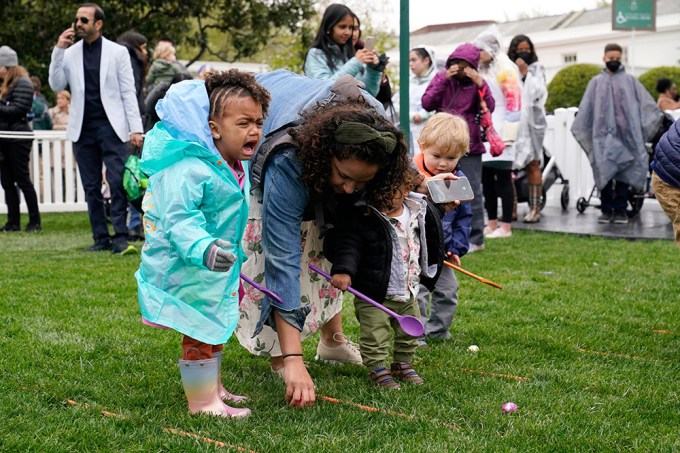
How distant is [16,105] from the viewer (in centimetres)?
1005

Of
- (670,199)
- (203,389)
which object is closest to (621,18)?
(670,199)

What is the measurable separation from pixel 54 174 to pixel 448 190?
961 centimetres

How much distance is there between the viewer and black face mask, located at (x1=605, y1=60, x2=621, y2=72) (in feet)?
34.4

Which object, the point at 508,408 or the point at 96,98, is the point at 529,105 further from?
the point at 508,408

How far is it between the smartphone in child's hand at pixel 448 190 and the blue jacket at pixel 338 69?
1.78 meters

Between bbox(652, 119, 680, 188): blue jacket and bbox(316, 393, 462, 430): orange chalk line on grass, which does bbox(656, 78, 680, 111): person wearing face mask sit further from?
bbox(316, 393, 462, 430): orange chalk line on grass

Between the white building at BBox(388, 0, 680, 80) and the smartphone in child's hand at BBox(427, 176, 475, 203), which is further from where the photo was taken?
the white building at BBox(388, 0, 680, 80)

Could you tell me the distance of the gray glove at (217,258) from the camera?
3.00 meters

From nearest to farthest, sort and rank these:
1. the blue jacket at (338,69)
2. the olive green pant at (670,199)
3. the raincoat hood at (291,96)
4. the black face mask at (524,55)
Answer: the raincoat hood at (291,96) < the olive green pant at (670,199) < the blue jacket at (338,69) < the black face mask at (524,55)

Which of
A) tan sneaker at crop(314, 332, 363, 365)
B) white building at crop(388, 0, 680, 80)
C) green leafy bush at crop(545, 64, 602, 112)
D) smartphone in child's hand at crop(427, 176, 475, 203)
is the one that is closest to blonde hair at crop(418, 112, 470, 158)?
smartphone in child's hand at crop(427, 176, 475, 203)

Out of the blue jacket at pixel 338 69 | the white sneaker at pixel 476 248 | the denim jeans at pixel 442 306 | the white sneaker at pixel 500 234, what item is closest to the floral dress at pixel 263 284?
the denim jeans at pixel 442 306

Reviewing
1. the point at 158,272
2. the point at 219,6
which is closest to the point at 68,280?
the point at 158,272

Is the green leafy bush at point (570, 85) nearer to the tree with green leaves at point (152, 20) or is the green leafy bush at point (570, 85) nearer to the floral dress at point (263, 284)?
the tree with green leaves at point (152, 20)

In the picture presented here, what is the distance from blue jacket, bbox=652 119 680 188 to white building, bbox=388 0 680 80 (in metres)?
34.6
